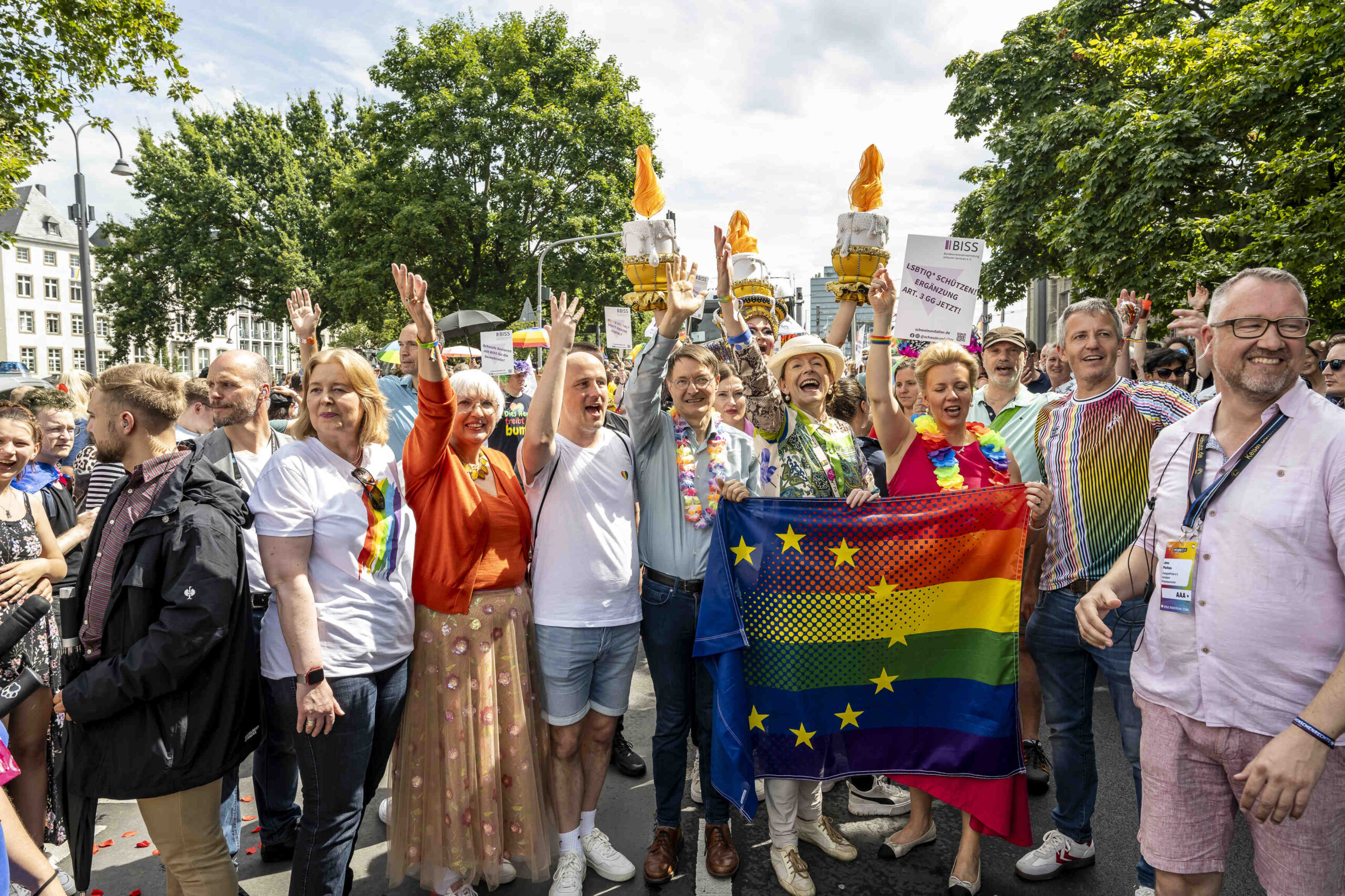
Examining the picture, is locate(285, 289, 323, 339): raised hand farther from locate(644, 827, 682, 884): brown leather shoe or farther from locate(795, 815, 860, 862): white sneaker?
locate(795, 815, 860, 862): white sneaker

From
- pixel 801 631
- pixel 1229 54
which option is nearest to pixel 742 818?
pixel 801 631

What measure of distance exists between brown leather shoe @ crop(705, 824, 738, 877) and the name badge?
6.56 feet

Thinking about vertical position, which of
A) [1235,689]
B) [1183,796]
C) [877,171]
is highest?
[877,171]

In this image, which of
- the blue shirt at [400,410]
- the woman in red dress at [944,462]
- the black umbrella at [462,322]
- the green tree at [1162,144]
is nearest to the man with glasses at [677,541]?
the woman in red dress at [944,462]

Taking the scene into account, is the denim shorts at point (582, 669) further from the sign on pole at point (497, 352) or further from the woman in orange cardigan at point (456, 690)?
the sign on pole at point (497, 352)

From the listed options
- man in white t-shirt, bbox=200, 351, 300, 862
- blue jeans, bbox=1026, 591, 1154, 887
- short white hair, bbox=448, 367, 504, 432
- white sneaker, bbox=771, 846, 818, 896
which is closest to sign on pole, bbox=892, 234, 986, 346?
blue jeans, bbox=1026, 591, 1154, 887

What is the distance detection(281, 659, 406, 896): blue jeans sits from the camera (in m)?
2.72

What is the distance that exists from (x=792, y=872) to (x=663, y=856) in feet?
1.77

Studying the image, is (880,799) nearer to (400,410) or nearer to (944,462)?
(944,462)

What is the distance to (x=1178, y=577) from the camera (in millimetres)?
2299

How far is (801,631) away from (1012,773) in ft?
3.30

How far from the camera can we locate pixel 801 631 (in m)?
3.39

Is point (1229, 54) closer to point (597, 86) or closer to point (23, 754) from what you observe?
point (23, 754)

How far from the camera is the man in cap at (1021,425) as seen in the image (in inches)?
157
